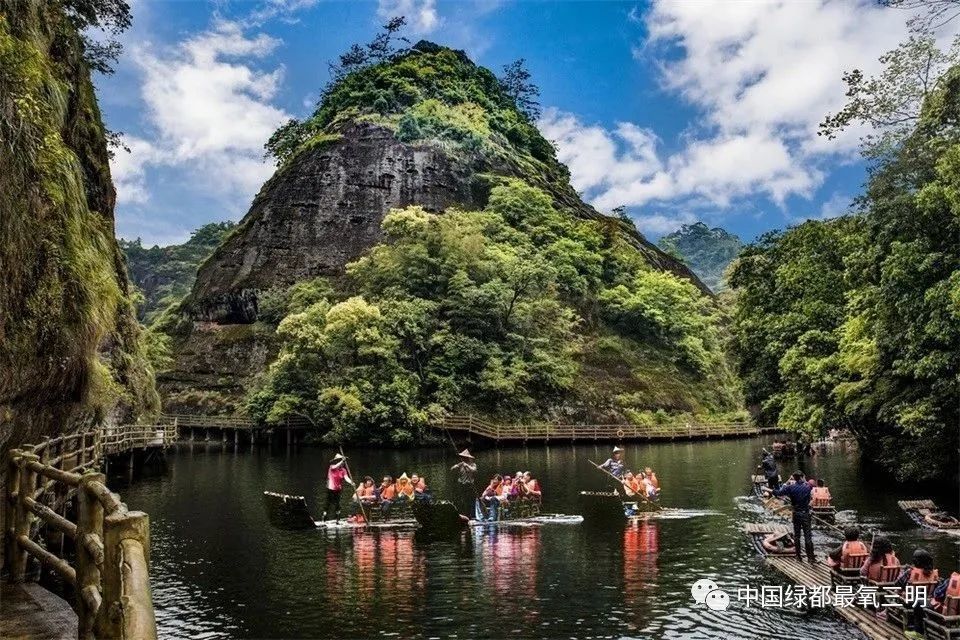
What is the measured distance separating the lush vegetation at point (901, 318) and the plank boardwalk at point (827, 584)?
8.44 metres

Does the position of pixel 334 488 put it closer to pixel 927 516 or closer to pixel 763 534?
pixel 763 534

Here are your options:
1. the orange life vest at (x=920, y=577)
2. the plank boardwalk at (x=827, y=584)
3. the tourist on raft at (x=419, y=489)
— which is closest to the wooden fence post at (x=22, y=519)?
the plank boardwalk at (x=827, y=584)

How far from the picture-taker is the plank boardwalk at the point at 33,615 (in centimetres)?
621

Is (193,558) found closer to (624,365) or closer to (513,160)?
(624,365)

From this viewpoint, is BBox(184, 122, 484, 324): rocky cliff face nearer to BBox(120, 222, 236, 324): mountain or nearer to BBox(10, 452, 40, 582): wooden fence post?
BBox(120, 222, 236, 324): mountain

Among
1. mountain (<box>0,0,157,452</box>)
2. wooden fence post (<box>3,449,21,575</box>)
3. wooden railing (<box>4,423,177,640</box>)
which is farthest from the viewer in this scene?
mountain (<box>0,0,157,452</box>)


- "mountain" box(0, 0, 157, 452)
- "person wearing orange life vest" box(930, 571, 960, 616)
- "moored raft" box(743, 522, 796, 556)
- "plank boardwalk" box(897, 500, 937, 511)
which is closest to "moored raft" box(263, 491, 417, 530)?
"mountain" box(0, 0, 157, 452)

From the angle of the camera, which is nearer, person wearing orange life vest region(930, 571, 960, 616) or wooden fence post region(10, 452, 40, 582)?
wooden fence post region(10, 452, 40, 582)

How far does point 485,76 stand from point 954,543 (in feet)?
297

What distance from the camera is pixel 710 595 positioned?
13977 mm

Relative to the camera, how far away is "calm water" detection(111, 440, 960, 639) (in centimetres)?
1267

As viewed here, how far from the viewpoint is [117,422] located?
36.3m

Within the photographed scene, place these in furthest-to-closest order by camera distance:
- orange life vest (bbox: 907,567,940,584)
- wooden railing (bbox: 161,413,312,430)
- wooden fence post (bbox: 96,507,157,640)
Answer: wooden railing (bbox: 161,413,312,430) < orange life vest (bbox: 907,567,940,584) < wooden fence post (bbox: 96,507,157,640)

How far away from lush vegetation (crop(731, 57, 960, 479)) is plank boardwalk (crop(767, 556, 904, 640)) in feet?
27.7
